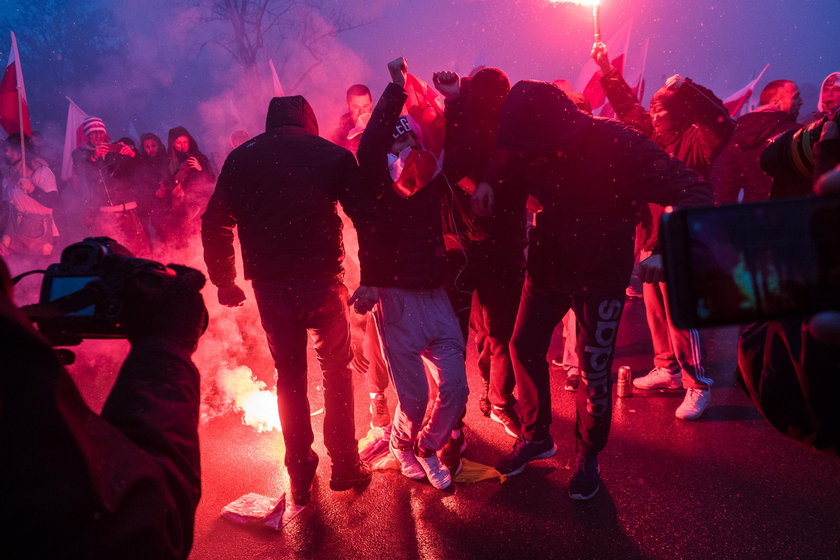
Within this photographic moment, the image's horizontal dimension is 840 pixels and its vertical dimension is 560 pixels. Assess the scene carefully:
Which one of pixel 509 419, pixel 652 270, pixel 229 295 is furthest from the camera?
pixel 509 419

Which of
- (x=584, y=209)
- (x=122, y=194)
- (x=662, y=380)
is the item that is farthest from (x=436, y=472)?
(x=122, y=194)

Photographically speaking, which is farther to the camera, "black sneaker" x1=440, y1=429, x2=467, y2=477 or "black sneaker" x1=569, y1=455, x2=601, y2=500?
"black sneaker" x1=440, y1=429, x2=467, y2=477

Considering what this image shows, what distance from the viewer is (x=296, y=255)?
9.75 feet

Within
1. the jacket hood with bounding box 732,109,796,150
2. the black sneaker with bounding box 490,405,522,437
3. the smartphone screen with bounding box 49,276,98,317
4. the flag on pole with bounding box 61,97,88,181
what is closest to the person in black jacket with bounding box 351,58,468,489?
the black sneaker with bounding box 490,405,522,437

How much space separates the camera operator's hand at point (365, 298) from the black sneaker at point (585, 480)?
5.05 feet

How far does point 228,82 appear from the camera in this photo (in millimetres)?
27172

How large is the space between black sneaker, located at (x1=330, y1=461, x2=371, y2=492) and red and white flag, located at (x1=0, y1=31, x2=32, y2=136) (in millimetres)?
7136

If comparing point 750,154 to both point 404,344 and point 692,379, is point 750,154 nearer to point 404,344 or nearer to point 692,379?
point 692,379

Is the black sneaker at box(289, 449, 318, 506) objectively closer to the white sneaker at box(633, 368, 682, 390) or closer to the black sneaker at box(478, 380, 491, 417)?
the black sneaker at box(478, 380, 491, 417)

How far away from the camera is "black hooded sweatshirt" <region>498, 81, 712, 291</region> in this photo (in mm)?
2662

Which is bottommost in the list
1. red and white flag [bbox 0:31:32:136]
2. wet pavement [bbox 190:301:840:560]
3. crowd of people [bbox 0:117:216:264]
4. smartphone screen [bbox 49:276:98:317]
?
wet pavement [bbox 190:301:840:560]

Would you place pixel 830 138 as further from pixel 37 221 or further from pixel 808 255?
pixel 37 221

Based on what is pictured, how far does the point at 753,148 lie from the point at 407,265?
381 centimetres

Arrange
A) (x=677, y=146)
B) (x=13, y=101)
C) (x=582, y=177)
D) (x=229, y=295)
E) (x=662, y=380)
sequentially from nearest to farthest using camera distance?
(x=582, y=177) < (x=229, y=295) < (x=677, y=146) < (x=662, y=380) < (x=13, y=101)
